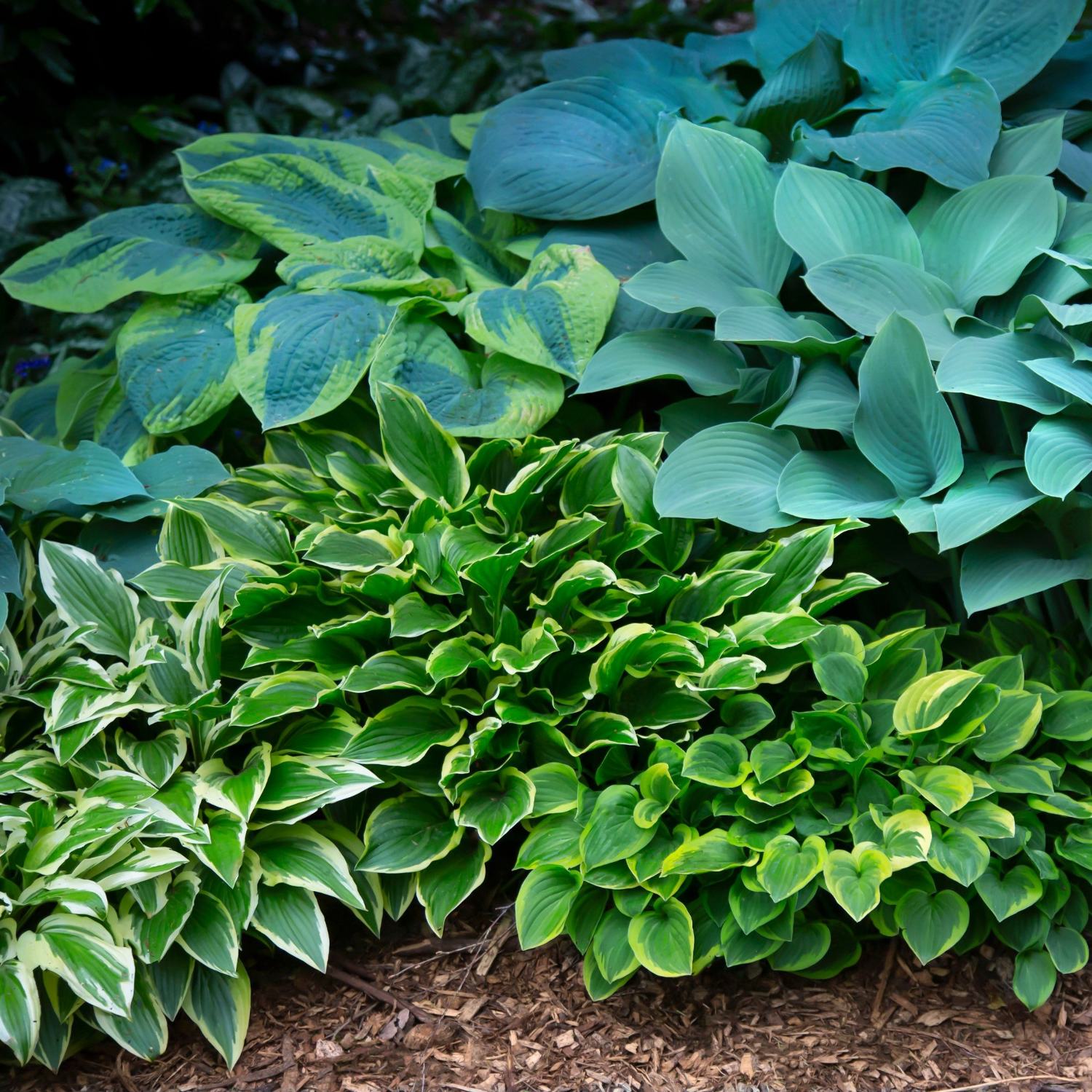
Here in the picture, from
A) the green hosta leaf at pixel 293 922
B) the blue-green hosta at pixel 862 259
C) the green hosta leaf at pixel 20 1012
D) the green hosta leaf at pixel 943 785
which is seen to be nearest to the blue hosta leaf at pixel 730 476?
the blue-green hosta at pixel 862 259

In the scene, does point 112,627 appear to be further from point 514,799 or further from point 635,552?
point 635,552

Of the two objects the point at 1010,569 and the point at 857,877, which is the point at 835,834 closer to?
the point at 857,877

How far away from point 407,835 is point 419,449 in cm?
75

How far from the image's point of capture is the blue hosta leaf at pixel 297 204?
249 cm

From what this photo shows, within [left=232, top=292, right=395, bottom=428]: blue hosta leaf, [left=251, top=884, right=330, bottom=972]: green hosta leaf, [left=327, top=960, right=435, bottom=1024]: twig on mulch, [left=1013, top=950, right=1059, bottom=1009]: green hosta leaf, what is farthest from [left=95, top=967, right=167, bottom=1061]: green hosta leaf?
[left=1013, top=950, right=1059, bottom=1009]: green hosta leaf

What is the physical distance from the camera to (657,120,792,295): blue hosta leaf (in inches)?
86.4

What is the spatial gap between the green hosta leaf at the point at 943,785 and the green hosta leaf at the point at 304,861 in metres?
0.93

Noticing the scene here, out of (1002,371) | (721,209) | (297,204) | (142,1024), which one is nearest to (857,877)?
(1002,371)

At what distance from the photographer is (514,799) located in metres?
1.77

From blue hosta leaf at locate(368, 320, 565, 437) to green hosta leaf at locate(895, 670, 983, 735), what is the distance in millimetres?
939

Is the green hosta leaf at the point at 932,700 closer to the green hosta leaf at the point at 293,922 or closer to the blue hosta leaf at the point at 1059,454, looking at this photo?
the blue hosta leaf at the point at 1059,454

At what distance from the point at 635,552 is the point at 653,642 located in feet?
1.18

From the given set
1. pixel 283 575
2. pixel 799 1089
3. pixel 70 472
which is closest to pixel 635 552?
pixel 283 575

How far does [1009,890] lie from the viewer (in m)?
1.66
